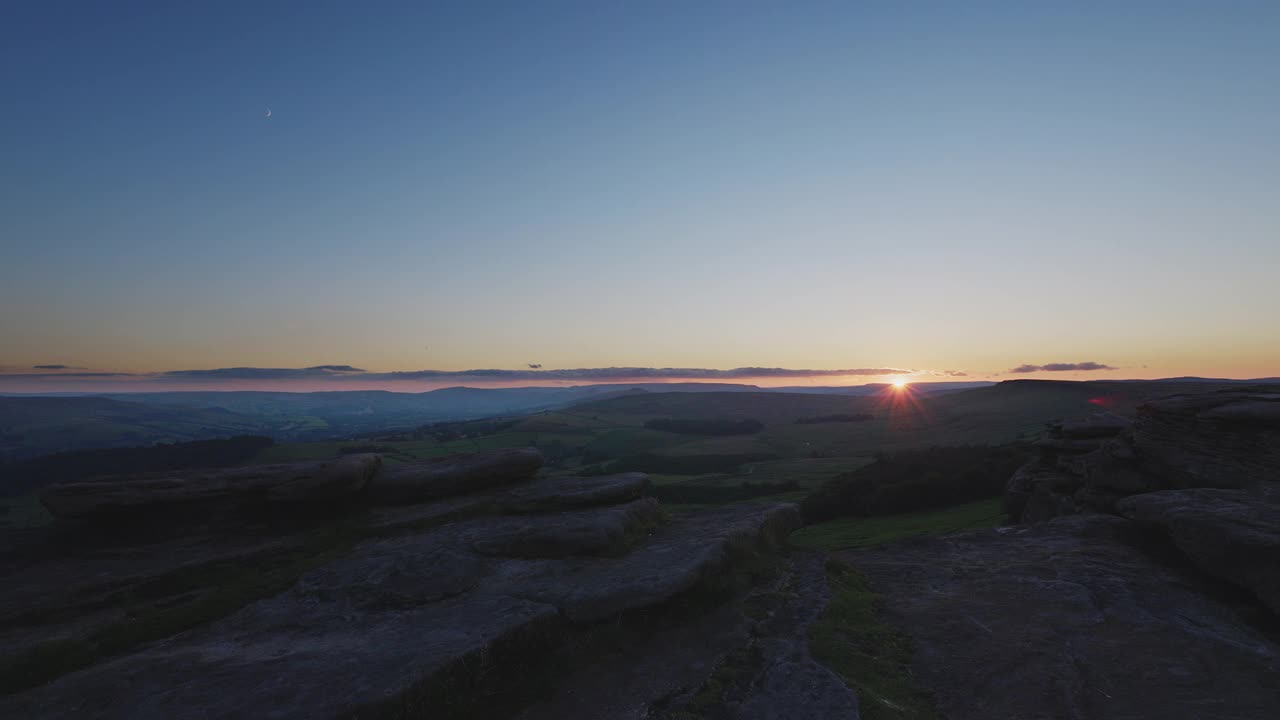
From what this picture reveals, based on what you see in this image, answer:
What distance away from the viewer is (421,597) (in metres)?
10.7

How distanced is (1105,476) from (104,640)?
30.7 m

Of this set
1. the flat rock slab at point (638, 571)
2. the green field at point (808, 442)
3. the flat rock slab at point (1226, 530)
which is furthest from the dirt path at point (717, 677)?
the green field at point (808, 442)

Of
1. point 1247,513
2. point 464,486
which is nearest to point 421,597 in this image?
point 464,486

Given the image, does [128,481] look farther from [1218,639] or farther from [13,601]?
[1218,639]

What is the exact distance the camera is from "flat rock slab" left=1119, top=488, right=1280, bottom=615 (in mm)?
9984

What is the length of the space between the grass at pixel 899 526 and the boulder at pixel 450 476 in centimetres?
2147

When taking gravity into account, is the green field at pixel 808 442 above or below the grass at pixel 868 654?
below

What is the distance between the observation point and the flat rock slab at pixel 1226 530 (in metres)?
9.98

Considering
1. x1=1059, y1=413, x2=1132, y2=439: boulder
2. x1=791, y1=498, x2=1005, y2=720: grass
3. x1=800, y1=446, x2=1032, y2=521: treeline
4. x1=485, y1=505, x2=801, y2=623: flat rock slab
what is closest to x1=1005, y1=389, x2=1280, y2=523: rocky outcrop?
x1=1059, y1=413, x2=1132, y2=439: boulder

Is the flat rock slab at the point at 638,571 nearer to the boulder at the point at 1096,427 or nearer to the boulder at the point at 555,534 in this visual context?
the boulder at the point at 555,534

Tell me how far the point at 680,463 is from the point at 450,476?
420 feet

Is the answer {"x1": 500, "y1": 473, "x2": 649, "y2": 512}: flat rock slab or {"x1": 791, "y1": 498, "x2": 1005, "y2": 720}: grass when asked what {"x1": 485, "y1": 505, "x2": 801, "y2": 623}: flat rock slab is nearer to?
{"x1": 500, "y1": 473, "x2": 649, "y2": 512}: flat rock slab

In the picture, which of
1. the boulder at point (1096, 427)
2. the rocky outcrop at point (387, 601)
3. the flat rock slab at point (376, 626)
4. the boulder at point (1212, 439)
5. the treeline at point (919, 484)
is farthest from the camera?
the treeline at point (919, 484)

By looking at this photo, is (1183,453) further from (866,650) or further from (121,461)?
(121,461)
